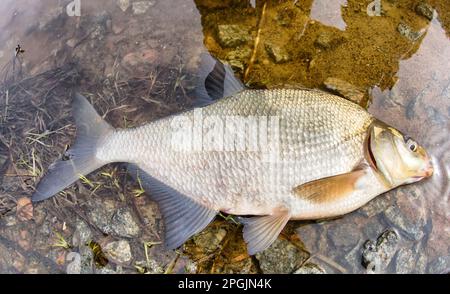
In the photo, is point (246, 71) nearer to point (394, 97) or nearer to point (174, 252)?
point (394, 97)

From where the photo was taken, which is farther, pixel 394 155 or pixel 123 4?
pixel 123 4

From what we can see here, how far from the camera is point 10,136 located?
11.9 feet

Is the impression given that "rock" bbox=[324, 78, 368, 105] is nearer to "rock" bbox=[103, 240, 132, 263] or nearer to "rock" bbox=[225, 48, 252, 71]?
"rock" bbox=[225, 48, 252, 71]

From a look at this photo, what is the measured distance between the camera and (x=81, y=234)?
128 inches

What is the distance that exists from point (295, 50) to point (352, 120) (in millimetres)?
915

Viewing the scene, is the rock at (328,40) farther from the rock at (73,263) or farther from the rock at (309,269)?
the rock at (73,263)

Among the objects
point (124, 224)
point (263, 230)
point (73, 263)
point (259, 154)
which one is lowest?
point (73, 263)

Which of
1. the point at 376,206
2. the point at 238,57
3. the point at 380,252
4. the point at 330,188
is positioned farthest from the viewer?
the point at 238,57

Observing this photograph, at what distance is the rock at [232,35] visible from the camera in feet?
12.1

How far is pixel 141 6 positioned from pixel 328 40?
5.33 feet

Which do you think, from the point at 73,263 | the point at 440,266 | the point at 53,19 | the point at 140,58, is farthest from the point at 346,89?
the point at 53,19

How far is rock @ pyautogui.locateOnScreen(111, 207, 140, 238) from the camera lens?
321 centimetres

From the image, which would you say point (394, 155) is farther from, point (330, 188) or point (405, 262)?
point (405, 262)
